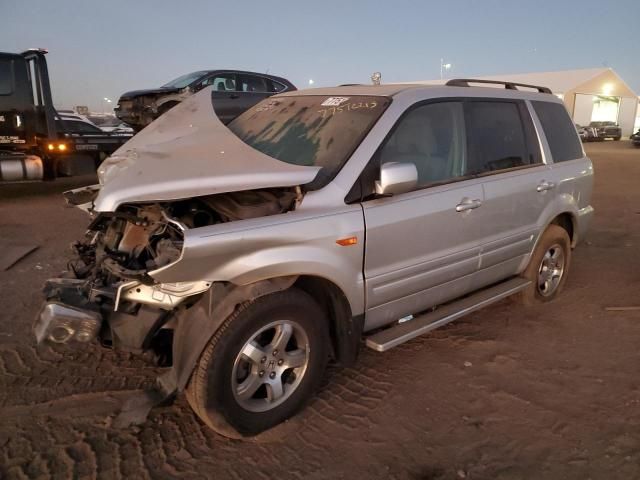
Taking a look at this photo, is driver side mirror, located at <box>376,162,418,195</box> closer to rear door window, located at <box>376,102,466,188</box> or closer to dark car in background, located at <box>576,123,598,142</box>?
rear door window, located at <box>376,102,466,188</box>

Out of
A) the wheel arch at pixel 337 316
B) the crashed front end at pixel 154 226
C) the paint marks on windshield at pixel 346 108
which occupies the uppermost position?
the paint marks on windshield at pixel 346 108

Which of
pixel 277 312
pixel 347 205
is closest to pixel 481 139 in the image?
pixel 347 205

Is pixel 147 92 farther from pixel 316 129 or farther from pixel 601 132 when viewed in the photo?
pixel 601 132

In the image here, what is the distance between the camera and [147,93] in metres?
11.0

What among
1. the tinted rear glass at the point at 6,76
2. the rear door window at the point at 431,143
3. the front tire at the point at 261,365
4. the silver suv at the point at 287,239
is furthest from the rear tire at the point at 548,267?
the tinted rear glass at the point at 6,76

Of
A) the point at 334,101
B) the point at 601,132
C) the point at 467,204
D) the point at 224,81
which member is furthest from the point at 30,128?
the point at 601,132

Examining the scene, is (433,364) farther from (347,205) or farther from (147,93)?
(147,93)

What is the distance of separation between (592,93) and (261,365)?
1785 inches

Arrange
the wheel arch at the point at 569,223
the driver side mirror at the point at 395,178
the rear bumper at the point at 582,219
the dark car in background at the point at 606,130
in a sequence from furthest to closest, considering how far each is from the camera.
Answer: the dark car in background at the point at 606,130 → the rear bumper at the point at 582,219 → the wheel arch at the point at 569,223 → the driver side mirror at the point at 395,178

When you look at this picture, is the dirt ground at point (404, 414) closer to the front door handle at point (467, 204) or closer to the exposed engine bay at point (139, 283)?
the exposed engine bay at point (139, 283)

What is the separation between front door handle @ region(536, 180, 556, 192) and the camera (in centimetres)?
422

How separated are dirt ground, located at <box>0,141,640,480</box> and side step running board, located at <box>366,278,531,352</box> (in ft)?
1.16

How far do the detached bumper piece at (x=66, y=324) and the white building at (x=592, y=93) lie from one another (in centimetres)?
3873

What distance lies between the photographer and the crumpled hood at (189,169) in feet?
8.49
